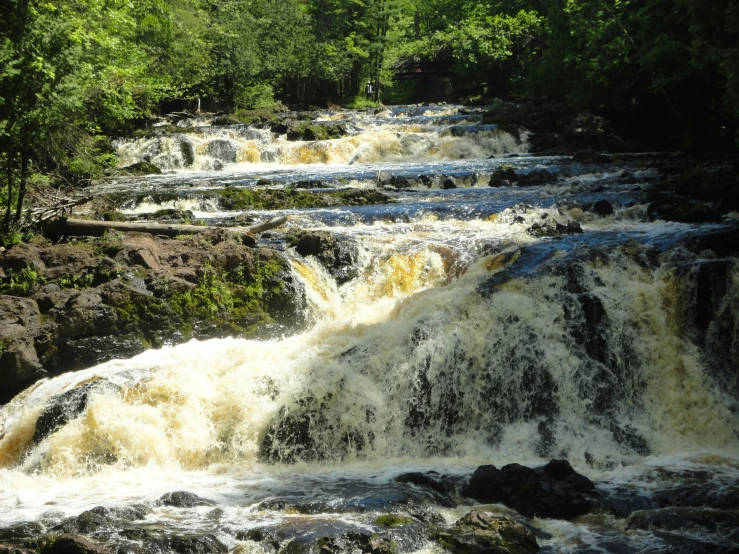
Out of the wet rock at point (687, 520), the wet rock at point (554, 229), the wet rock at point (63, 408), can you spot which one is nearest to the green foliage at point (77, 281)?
the wet rock at point (63, 408)

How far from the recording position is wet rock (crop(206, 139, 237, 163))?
92.4ft

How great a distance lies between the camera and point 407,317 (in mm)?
12070

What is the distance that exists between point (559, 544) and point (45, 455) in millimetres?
6351

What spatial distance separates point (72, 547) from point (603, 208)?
13.6 m

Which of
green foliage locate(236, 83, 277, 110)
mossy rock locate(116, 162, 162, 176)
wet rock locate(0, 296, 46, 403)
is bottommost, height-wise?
wet rock locate(0, 296, 46, 403)

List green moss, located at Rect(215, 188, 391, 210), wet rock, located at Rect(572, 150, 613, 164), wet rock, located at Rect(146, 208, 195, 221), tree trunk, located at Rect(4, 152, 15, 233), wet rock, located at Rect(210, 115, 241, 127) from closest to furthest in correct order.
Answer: tree trunk, located at Rect(4, 152, 15, 233) < wet rock, located at Rect(146, 208, 195, 221) < green moss, located at Rect(215, 188, 391, 210) < wet rock, located at Rect(572, 150, 613, 164) < wet rock, located at Rect(210, 115, 241, 127)

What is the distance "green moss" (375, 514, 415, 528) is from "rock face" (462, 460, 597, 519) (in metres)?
1.08

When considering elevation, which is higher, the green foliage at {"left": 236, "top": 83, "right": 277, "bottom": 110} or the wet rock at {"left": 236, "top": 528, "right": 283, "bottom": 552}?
the green foliage at {"left": 236, "top": 83, "right": 277, "bottom": 110}

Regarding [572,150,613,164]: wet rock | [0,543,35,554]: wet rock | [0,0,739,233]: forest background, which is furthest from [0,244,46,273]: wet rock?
[572,150,613,164]: wet rock

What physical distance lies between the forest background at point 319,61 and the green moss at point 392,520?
30.5 ft

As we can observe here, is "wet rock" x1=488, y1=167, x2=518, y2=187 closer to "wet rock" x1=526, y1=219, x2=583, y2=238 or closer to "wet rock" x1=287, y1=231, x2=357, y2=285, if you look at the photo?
"wet rock" x1=526, y1=219, x2=583, y2=238

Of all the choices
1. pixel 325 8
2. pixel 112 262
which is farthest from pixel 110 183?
pixel 325 8

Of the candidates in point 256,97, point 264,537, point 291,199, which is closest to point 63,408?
point 264,537

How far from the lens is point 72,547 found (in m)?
6.81
